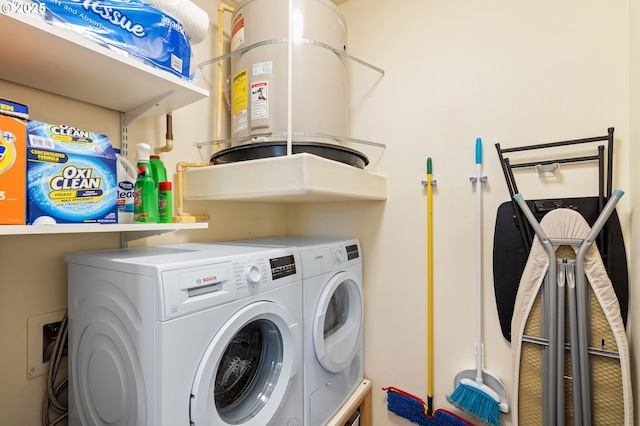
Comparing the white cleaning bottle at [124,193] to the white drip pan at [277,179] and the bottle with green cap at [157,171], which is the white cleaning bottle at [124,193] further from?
the white drip pan at [277,179]

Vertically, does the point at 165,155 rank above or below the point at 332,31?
below

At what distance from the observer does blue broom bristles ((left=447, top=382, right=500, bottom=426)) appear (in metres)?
1.42

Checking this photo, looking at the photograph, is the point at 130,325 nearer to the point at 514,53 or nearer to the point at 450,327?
the point at 450,327

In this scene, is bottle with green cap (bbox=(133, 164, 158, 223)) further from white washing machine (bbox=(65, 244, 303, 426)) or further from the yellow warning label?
the yellow warning label

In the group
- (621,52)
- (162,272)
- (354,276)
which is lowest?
(354,276)

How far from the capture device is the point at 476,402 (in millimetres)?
1450

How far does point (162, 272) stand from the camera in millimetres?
812

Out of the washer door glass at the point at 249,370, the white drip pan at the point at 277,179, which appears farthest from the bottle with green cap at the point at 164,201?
the washer door glass at the point at 249,370

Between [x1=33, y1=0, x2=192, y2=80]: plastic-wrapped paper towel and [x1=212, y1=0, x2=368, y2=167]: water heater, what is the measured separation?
1.09 ft

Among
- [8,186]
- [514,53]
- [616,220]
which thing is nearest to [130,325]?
[8,186]

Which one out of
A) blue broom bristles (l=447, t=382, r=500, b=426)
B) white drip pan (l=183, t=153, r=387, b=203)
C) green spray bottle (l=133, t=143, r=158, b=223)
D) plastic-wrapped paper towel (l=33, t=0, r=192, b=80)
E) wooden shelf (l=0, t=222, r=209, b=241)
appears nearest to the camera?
wooden shelf (l=0, t=222, r=209, b=241)

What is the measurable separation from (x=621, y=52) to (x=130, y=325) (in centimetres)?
204

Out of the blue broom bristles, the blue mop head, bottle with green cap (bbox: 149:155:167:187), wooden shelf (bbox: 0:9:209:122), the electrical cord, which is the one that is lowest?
the blue mop head

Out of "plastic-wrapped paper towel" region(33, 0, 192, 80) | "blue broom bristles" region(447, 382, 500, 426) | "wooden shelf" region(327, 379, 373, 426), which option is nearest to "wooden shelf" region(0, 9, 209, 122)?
"plastic-wrapped paper towel" region(33, 0, 192, 80)
